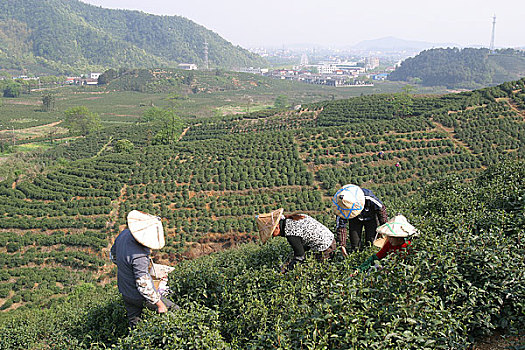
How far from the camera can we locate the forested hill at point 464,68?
123 metres

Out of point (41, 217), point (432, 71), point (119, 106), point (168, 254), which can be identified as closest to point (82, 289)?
point (168, 254)

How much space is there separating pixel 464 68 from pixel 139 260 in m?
148

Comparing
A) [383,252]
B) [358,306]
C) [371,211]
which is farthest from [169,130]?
[358,306]

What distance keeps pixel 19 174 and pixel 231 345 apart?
35.3m

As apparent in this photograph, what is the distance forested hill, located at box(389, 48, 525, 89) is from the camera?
123m

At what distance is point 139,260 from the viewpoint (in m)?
4.30

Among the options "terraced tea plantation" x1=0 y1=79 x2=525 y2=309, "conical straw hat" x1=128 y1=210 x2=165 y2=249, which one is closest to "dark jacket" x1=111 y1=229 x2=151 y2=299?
"conical straw hat" x1=128 y1=210 x2=165 y2=249

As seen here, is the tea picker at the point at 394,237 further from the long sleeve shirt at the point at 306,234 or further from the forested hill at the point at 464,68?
the forested hill at the point at 464,68

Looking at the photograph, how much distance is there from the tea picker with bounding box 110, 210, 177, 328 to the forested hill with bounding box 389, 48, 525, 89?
5243 inches

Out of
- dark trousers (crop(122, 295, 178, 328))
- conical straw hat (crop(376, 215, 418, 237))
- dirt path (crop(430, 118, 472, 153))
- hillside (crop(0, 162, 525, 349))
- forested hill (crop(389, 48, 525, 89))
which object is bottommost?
dirt path (crop(430, 118, 472, 153))

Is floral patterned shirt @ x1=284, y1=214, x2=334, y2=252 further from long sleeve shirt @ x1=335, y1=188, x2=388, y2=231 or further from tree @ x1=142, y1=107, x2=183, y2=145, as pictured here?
tree @ x1=142, y1=107, x2=183, y2=145

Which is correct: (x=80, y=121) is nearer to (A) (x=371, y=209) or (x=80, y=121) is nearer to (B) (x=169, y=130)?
(B) (x=169, y=130)

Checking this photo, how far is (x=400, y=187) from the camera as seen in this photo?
2275cm

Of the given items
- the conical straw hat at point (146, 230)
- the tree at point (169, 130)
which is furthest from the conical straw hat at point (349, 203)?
the tree at point (169, 130)
